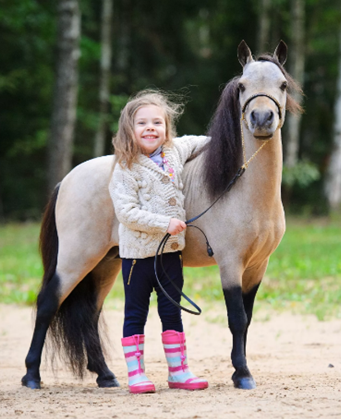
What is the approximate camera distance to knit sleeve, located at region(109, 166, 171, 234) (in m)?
3.67

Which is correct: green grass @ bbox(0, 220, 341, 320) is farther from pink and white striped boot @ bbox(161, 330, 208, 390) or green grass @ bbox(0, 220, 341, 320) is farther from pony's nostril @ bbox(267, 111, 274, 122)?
pony's nostril @ bbox(267, 111, 274, 122)

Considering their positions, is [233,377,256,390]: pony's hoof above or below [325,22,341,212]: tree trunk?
below

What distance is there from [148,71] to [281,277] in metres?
13.4

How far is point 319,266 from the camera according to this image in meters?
9.44

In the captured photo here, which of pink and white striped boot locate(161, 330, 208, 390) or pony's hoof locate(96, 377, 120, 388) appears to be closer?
pink and white striped boot locate(161, 330, 208, 390)

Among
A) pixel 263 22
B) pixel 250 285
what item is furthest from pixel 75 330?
pixel 263 22

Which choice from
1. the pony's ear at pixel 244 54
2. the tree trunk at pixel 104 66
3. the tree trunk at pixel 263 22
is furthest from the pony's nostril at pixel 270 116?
the tree trunk at pixel 263 22

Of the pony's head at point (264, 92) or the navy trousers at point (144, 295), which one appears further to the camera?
the navy trousers at point (144, 295)

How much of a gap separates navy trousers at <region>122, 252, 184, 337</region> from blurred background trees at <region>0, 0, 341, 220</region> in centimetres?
1266

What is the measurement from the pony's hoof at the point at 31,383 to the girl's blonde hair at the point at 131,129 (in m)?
1.68

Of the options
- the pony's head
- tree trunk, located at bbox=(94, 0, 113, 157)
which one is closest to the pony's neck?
the pony's head

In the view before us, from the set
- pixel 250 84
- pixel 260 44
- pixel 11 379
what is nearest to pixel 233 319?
pixel 250 84

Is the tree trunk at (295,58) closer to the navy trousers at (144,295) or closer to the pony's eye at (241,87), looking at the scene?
the pony's eye at (241,87)

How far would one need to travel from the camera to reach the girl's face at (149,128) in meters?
3.84
